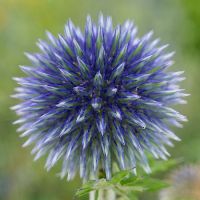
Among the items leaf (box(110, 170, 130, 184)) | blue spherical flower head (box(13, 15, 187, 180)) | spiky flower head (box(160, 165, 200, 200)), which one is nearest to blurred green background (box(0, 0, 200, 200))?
spiky flower head (box(160, 165, 200, 200))

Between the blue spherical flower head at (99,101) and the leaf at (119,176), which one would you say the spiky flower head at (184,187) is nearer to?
the blue spherical flower head at (99,101)

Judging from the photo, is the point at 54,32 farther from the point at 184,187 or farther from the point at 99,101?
the point at 99,101

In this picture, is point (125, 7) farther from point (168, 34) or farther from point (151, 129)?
point (151, 129)

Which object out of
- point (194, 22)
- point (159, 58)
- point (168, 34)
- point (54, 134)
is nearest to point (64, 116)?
point (54, 134)

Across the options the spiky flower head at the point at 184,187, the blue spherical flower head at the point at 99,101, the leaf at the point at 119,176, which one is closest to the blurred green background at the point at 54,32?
the spiky flower head at the point at 184,187

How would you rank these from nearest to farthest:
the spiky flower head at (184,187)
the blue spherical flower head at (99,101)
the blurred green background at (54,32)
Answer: the blue spherical flower head at (99,101), the spiky flower head at (184,187), the blurred green background at (54,32)
